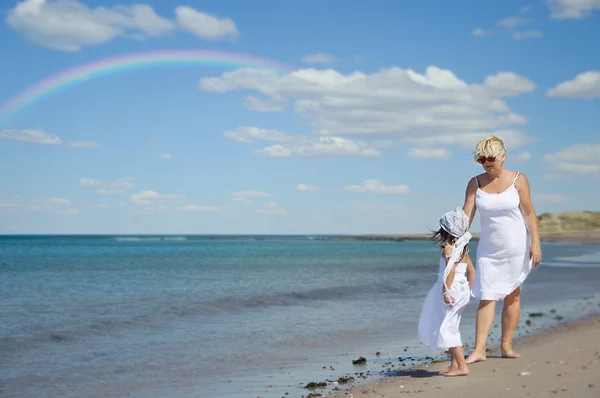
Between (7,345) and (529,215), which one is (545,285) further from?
(7,345)

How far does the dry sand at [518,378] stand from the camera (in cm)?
513

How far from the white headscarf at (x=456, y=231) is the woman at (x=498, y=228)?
44 centimetres

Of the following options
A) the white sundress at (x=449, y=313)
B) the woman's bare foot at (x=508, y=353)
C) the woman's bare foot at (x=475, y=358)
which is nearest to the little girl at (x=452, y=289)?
the white sundress at (x=449, y=313)

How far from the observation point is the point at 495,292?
6332 millimetres

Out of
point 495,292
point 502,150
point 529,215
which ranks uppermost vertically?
point 502,150

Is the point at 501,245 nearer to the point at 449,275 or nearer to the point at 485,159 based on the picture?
the point at 449,275

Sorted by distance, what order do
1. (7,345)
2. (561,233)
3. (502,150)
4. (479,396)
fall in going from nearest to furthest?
1. (479,396)
2. (502,150)
3. (7,345)
4. (561,233)

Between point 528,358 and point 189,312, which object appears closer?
point 528,358

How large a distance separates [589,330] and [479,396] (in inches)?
172

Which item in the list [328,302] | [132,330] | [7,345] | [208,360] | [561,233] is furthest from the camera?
[561,233]

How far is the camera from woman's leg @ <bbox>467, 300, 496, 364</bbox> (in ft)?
21.1

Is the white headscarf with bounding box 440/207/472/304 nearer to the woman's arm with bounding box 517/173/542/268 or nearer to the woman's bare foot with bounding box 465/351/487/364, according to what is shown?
the woman's arm with bounding box 517/173/542/268

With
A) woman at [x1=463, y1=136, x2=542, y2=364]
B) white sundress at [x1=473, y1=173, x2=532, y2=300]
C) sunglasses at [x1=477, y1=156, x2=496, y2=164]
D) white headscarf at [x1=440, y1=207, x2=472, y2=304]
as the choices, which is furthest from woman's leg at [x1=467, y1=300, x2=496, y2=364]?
sunglasses at [x1=477, y1=156, x2=496, y2=164]

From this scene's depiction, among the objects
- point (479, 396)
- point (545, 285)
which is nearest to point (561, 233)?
point (545, 285)
